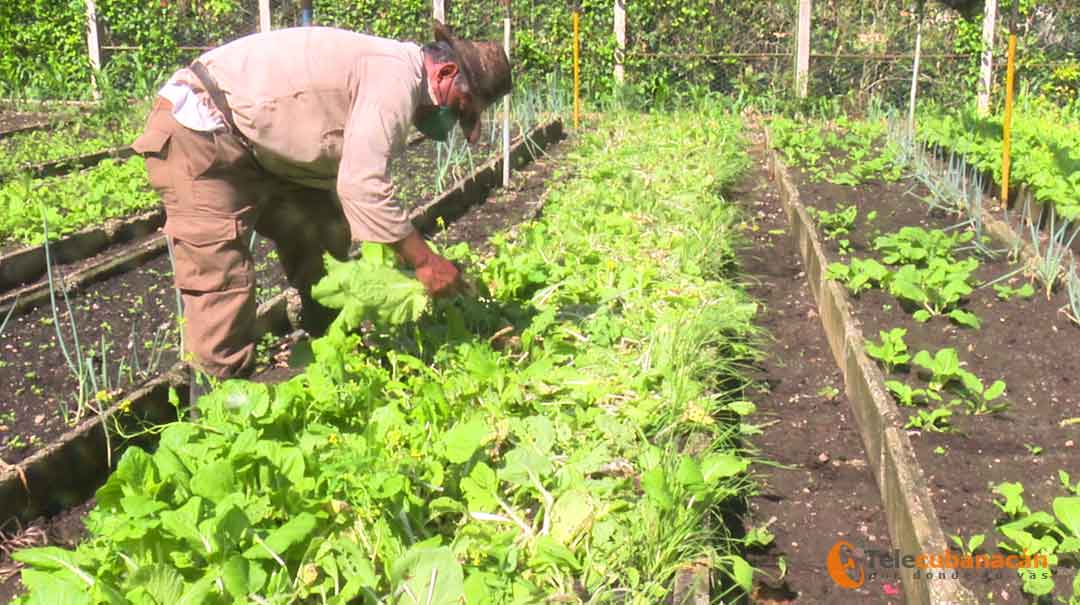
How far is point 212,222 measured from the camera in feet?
10.5

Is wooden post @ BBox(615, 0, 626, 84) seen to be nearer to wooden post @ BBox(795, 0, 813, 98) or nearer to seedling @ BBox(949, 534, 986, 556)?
wooden post @ BBox(795, 0, 813, 98)

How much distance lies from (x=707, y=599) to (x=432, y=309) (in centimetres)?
148

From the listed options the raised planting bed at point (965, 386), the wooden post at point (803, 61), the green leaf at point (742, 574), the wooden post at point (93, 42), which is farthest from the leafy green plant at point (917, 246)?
Result: the wooden post at point (93, 42)

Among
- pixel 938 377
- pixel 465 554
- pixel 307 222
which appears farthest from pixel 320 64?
pixel 938 377

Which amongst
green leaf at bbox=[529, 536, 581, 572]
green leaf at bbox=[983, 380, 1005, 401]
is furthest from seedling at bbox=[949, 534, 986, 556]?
green leaf at bbox=[529, 536, 581, 572]

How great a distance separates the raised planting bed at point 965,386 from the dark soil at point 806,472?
0.37 ft

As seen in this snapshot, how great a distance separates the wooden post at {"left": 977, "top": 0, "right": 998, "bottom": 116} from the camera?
33.7ft

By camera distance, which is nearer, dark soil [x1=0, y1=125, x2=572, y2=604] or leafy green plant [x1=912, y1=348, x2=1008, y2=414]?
dark soil [x1=0, y1=125, x2=572, y2=604]

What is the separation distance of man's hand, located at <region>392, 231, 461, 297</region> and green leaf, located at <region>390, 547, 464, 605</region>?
101 cm

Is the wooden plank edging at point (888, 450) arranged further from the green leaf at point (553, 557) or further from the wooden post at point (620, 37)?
the wooden post at point (620, 37)

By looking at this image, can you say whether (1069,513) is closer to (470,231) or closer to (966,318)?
(966,318)

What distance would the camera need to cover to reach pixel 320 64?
9.73 ft

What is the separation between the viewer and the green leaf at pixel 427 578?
6.84ft

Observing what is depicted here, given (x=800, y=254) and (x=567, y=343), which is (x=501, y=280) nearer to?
(x=567, y=343)
